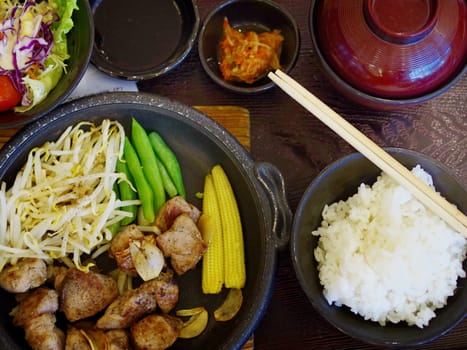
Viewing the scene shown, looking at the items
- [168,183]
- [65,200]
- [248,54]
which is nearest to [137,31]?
[248,54]

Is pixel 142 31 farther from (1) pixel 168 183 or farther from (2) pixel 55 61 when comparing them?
(1) pixel 168 183

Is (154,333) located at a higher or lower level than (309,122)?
lower

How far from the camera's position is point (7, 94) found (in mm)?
2449

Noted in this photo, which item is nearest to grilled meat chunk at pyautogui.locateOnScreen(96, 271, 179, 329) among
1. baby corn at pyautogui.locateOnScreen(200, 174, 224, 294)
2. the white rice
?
baby corn at pyautogui.locateOnScreen(200, 174, 224, 294)

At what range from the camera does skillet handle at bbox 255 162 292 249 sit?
237 cm

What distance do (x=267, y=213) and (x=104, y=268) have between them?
0.76 m

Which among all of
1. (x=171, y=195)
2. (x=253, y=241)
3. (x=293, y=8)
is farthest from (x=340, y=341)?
(x=293, y=8)

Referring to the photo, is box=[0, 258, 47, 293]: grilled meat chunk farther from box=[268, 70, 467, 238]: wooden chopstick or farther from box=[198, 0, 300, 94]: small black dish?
box=[268, 70, 467, 238]: wooden chopstick

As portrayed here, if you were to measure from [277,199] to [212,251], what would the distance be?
1.17ft

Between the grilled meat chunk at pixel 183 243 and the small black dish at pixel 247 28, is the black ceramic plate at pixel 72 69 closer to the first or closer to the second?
the small black dish at pixel 247 28

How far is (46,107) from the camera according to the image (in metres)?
2.38

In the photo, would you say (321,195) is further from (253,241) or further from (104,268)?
(104,268)

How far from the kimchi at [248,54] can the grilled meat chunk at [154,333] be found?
113 cm

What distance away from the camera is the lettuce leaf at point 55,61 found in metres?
2.45
